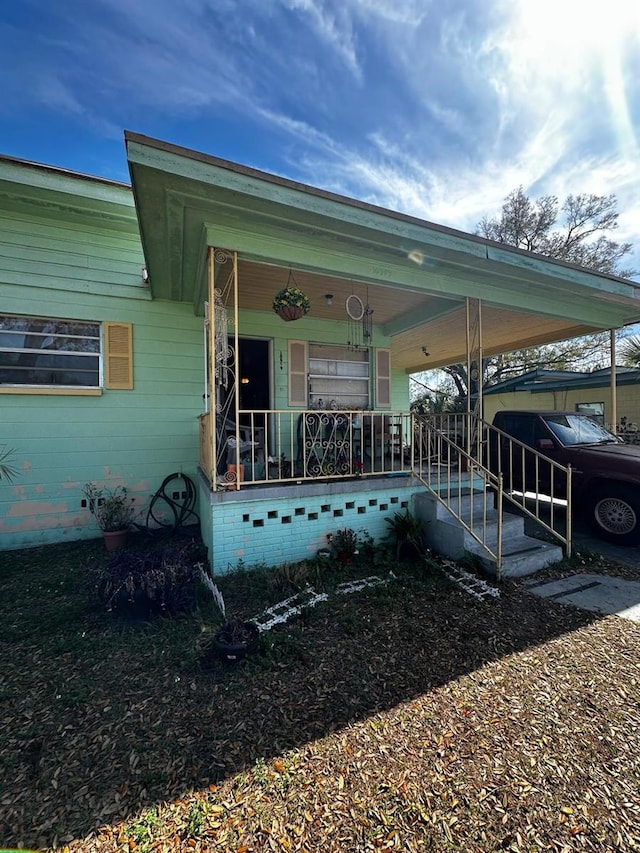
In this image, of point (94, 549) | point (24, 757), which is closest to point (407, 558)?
point (24, 757)

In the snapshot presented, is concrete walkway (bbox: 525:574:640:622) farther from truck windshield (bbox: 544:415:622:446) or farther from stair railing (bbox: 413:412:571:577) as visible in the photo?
truck windshield (bbox: 544:415:622:446)

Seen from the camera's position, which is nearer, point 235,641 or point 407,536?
point 235,641

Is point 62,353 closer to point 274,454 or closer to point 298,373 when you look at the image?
point 274,454

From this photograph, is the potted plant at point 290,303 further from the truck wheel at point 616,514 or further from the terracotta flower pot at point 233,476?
the truck wheel at point 616,514

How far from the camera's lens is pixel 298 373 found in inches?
261

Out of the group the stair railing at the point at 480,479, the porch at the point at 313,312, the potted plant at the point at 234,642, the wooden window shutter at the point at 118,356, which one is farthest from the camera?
the wooden window shutter at the point at 118,356

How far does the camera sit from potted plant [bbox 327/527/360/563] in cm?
420

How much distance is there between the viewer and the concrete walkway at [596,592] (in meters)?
3.32

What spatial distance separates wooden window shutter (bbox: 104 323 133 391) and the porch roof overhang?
76cm

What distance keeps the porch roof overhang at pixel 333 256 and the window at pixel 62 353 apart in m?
1.05

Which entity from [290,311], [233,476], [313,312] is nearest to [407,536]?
[233,476]

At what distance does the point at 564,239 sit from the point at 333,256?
17626mm

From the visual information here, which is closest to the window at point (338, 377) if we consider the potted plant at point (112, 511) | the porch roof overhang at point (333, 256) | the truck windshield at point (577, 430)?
the porch roof overhang at point (333, 256)

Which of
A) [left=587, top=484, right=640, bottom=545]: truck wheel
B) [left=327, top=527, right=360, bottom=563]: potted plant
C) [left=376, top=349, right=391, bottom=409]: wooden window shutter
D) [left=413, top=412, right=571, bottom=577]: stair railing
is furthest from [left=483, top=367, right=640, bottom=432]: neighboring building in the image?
[left=327, top=527, right=360, bottom=563]: potted plant
